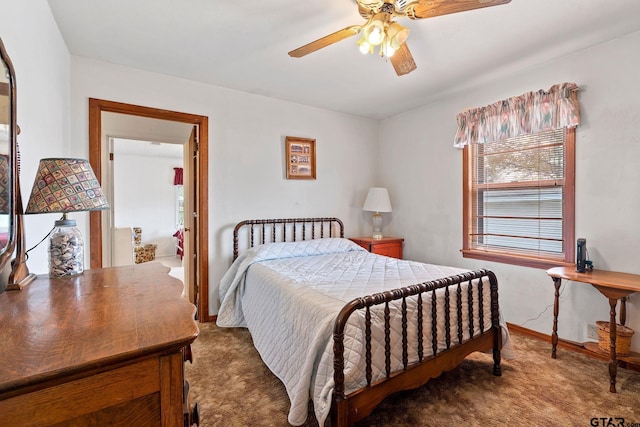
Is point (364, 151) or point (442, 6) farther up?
point (442, 6)

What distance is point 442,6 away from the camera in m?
1.53

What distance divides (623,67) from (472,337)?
2280 millimetres

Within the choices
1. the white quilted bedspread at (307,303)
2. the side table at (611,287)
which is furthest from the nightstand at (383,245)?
the side table at (611,287)

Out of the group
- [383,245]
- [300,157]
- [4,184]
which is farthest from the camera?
[383,245]

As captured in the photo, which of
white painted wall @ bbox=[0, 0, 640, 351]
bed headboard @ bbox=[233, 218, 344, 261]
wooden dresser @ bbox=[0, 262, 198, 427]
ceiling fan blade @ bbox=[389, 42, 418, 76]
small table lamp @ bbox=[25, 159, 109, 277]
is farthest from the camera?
bed headboard @ bbox=[233, 218, 344, 261]

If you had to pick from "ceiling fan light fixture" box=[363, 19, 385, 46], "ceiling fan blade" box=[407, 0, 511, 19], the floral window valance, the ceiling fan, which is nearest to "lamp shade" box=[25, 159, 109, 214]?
the ceiling fan

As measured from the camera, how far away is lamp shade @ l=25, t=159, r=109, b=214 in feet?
3.71

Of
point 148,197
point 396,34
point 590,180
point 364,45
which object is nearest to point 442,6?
point 396,34

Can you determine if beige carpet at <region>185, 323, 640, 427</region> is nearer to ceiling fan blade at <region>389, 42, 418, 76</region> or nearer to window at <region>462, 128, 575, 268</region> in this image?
window at <region>462, 128, 575, 268</region>

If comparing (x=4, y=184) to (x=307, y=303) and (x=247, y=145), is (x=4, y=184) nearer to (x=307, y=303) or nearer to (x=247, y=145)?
A: (x=307, y=303)

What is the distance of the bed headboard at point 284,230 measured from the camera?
3223 millimetres

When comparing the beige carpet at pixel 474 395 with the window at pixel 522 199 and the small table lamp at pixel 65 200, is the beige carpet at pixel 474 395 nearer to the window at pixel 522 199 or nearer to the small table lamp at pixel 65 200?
the window at pixel 522 199

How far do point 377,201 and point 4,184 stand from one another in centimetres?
329

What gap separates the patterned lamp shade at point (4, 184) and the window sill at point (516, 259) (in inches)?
136
